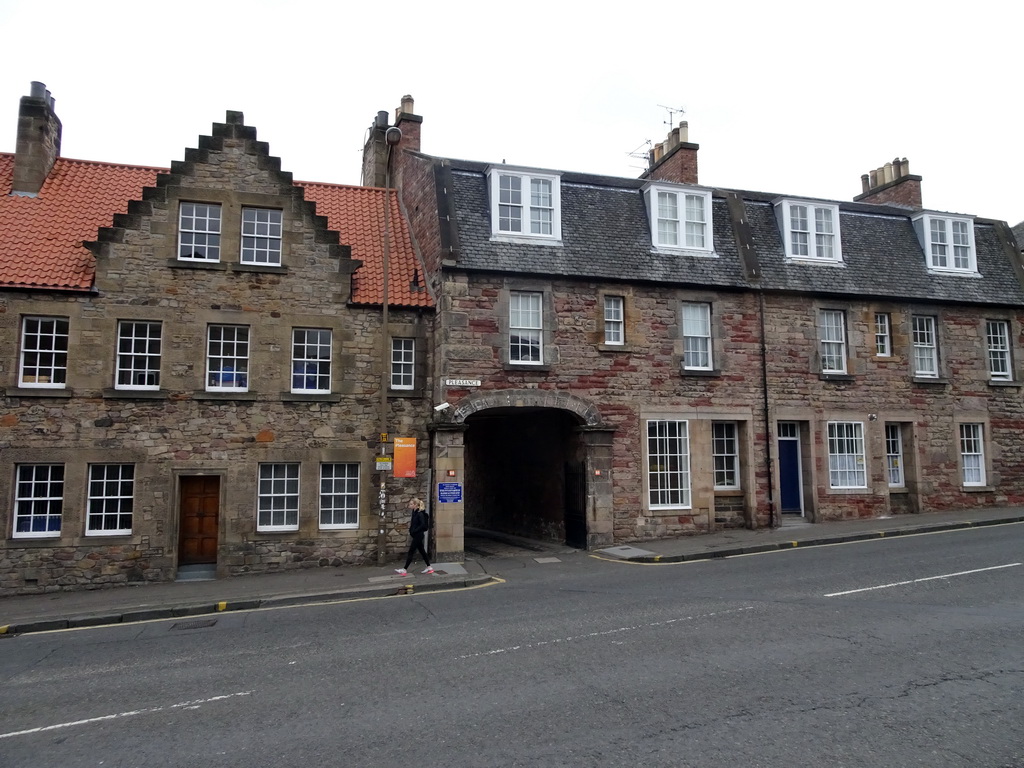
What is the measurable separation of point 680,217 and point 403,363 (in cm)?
908

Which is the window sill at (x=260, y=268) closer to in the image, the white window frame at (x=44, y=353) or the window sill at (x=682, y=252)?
the white window frame at (x=44, y=353)

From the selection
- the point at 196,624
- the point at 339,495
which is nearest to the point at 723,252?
the point at 339,495

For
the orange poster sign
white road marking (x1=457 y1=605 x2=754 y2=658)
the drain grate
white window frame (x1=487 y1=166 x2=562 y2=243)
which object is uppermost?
white window frame (x1=487 y1=166 x2=562 y2=243)

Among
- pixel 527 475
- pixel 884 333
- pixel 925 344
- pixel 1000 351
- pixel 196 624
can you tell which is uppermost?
pixel 884 333

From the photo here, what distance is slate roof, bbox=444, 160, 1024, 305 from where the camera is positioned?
1888 centimetres

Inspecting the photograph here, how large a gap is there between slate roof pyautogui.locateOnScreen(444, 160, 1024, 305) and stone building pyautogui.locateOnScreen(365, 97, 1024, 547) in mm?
69

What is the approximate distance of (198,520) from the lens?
1683 centimetres

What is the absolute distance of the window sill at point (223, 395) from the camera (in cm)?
1675

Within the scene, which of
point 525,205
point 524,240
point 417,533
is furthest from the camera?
point 525,205

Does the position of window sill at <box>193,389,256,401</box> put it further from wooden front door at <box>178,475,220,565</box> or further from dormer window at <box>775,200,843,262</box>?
dormer window at <box>775,200,843,262</box>

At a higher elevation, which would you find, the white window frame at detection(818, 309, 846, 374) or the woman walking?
the white window frame at detection(818, 309, 846, 374)

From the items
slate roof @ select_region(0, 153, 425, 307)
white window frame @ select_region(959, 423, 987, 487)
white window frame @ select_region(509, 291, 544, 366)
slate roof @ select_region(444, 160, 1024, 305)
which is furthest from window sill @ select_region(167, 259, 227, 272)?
white window frame @ select_region(959, 423, 987, 487)

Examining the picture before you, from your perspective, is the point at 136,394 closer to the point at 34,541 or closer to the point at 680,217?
the point at 34,541

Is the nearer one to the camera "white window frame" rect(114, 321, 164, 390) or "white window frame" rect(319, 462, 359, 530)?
"white window frame" rect(114, 321, 164, 390)
